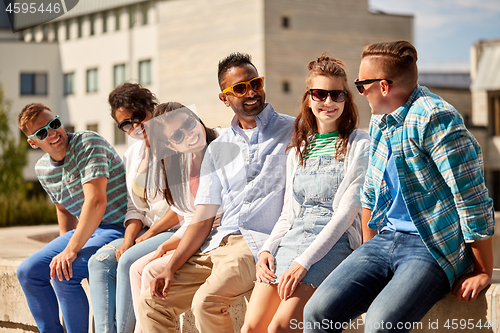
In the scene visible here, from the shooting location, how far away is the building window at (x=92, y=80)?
42.7 m

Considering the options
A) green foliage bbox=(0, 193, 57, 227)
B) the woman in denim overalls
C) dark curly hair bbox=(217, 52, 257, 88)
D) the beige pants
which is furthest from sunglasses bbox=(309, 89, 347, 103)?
green foliage bbox=(0, 193, 57, 227)

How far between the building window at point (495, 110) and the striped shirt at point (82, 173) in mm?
31733

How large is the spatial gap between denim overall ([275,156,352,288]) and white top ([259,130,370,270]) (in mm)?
41

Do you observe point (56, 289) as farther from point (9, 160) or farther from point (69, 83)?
point (69, 83)

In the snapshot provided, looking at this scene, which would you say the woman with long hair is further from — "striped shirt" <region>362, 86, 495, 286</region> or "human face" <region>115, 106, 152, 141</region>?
"striped shirt" <region>362, 86, 495, 286</region>

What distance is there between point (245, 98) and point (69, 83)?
42.2 m

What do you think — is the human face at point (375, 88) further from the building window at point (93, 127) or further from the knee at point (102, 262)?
the building window at point (93, 127)

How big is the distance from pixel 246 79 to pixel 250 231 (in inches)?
39.9

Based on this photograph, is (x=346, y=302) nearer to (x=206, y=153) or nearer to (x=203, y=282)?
(x=203, y=282)

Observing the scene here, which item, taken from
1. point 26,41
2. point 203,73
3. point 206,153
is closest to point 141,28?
point 203,73

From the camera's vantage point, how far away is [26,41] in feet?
145

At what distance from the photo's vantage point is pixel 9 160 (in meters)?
31.3

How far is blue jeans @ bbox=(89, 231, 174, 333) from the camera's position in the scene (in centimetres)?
441

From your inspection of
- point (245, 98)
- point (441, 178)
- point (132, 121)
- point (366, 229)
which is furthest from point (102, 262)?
point (441, 178)
